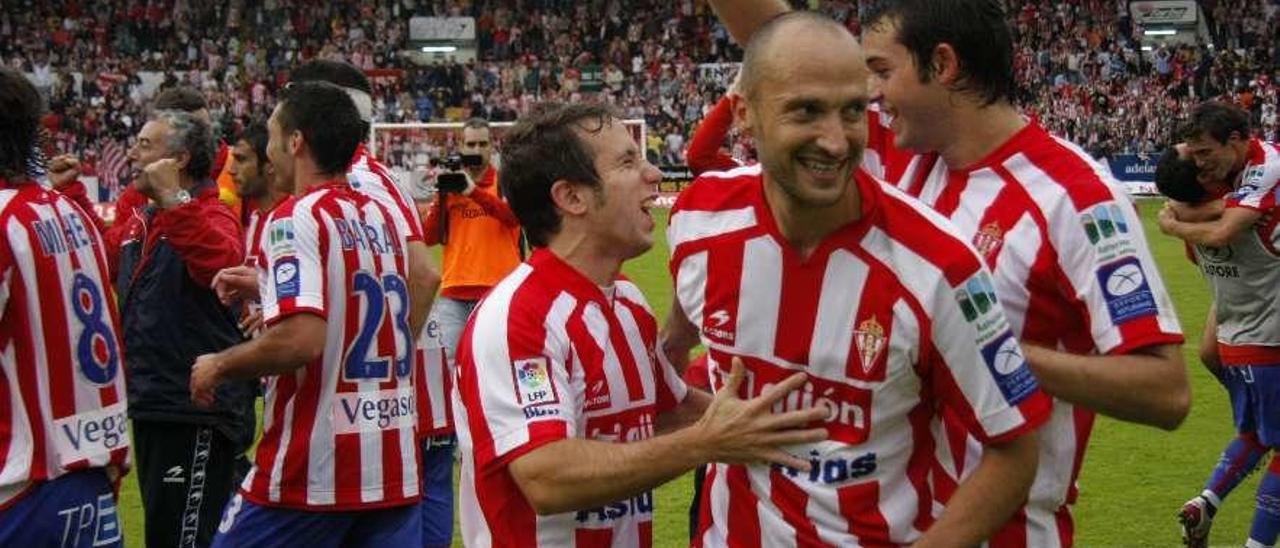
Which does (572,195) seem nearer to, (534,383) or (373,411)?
(534,383)

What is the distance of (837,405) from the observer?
3.00 meters

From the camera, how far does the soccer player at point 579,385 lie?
2.95m

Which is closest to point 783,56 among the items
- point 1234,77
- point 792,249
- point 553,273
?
point 792,249

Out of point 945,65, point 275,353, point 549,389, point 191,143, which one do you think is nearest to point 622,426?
point 549,389

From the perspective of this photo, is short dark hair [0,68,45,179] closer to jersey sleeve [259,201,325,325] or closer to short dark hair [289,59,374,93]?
jersey sleeve [259,201,325,325]

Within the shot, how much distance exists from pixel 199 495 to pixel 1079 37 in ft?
137

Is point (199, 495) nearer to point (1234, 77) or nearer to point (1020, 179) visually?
point (1020, 179)

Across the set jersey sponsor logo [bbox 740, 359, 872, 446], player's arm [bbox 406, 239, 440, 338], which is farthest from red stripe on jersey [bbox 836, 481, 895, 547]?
player's arm [bbox 406, 239, 440, 338]

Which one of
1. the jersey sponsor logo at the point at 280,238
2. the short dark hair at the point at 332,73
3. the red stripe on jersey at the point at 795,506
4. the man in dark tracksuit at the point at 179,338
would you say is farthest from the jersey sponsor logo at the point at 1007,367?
the short dark hair at the point at 332,73

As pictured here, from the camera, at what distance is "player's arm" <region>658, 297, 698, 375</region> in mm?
3529

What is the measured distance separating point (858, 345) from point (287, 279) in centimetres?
252

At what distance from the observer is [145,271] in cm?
624

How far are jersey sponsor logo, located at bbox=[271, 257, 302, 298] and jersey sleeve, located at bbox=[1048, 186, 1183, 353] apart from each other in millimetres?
2660

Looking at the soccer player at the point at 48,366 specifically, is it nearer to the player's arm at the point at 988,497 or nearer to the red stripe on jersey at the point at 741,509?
the red stripe on jersey at the point at 741,509
